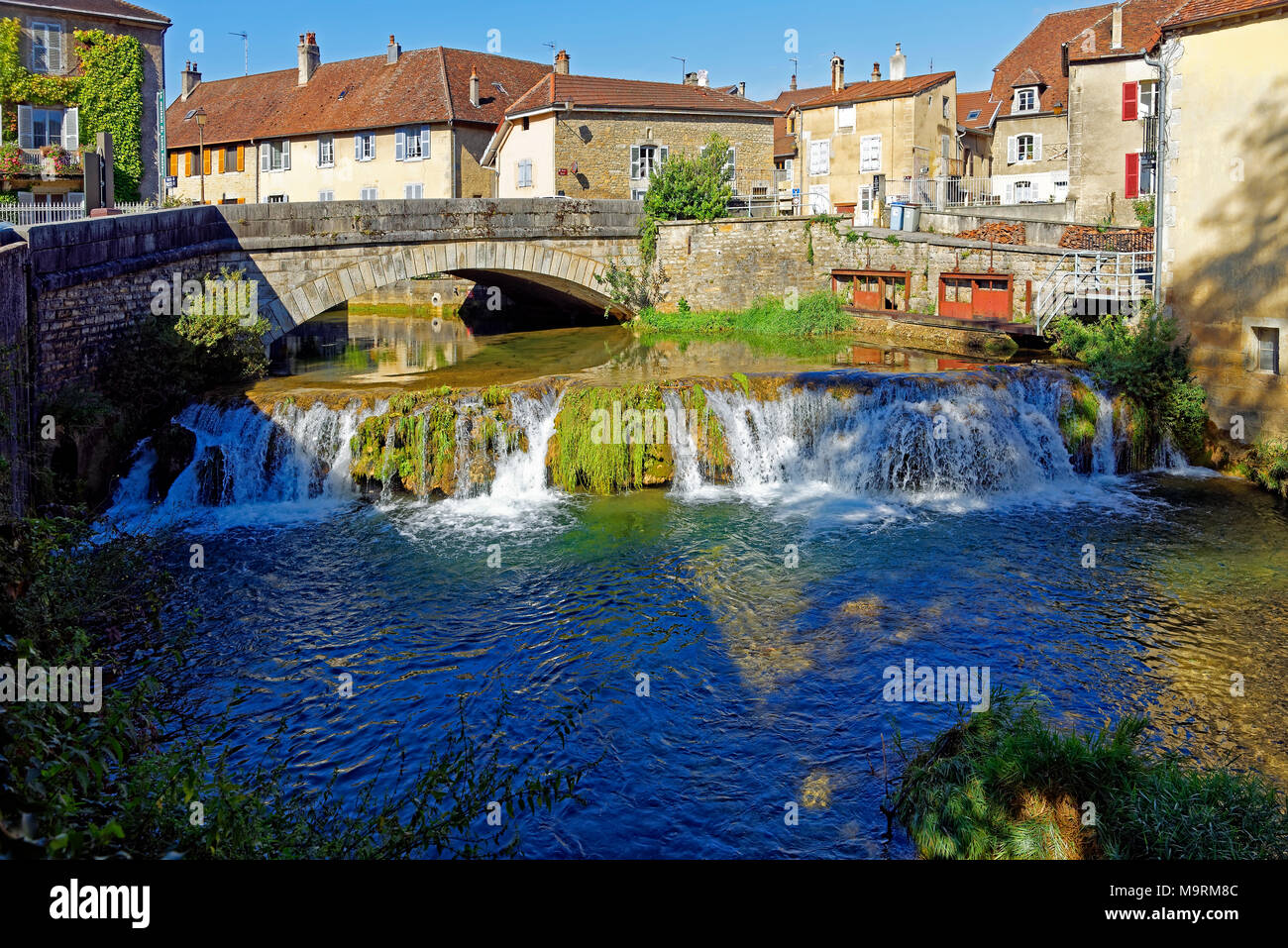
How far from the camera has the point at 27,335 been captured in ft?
49.2

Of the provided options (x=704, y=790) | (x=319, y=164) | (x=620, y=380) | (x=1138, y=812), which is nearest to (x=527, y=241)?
(x=620, y=380)

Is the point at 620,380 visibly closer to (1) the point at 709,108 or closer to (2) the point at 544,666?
(2) the point at 544,666

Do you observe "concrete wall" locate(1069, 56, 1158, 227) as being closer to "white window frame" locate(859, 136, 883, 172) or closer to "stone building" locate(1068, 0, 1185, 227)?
"stone building" locate(1068, 0, 1185, 227)

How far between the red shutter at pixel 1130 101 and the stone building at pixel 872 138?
6.22 m

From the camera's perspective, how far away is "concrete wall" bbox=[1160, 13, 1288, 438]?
17.2 m

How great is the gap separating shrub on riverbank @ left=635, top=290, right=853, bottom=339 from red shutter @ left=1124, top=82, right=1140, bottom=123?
12.1 meters

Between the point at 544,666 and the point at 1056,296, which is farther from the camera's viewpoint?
the point at 1056,296

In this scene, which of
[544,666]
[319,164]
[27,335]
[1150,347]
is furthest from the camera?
[319,164]

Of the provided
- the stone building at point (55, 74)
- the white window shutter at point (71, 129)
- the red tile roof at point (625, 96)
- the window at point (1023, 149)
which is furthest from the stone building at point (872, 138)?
the white window shutter at point (71, 129)

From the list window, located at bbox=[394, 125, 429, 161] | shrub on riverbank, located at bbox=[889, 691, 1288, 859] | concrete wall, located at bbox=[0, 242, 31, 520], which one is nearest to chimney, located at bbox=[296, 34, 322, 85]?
window, located at bbox=[394, 125, 429, 161]

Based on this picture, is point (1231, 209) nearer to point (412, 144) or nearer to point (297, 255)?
point (297, 255)

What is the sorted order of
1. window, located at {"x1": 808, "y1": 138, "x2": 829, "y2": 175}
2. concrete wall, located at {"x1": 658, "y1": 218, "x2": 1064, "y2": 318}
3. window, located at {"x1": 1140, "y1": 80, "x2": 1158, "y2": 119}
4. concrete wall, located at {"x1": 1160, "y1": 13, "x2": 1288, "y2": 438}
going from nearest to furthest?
1. concrete wall, located at {"x1": 1160, "y1": 13, "x2": 1288, "y2": 438}
2. concrete wall, located at {"x1": 658, "y1": 218, "x2": 1064, "y2": 318}
3. window, located at {"x1": 1140, "y1": 80, "x2": 1158, "y2": 119}
4. window, located at {"x1": 808, "y1": 138, "x2": 829, "y2": 175}

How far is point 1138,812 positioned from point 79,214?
834 inches

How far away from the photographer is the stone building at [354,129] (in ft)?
125
